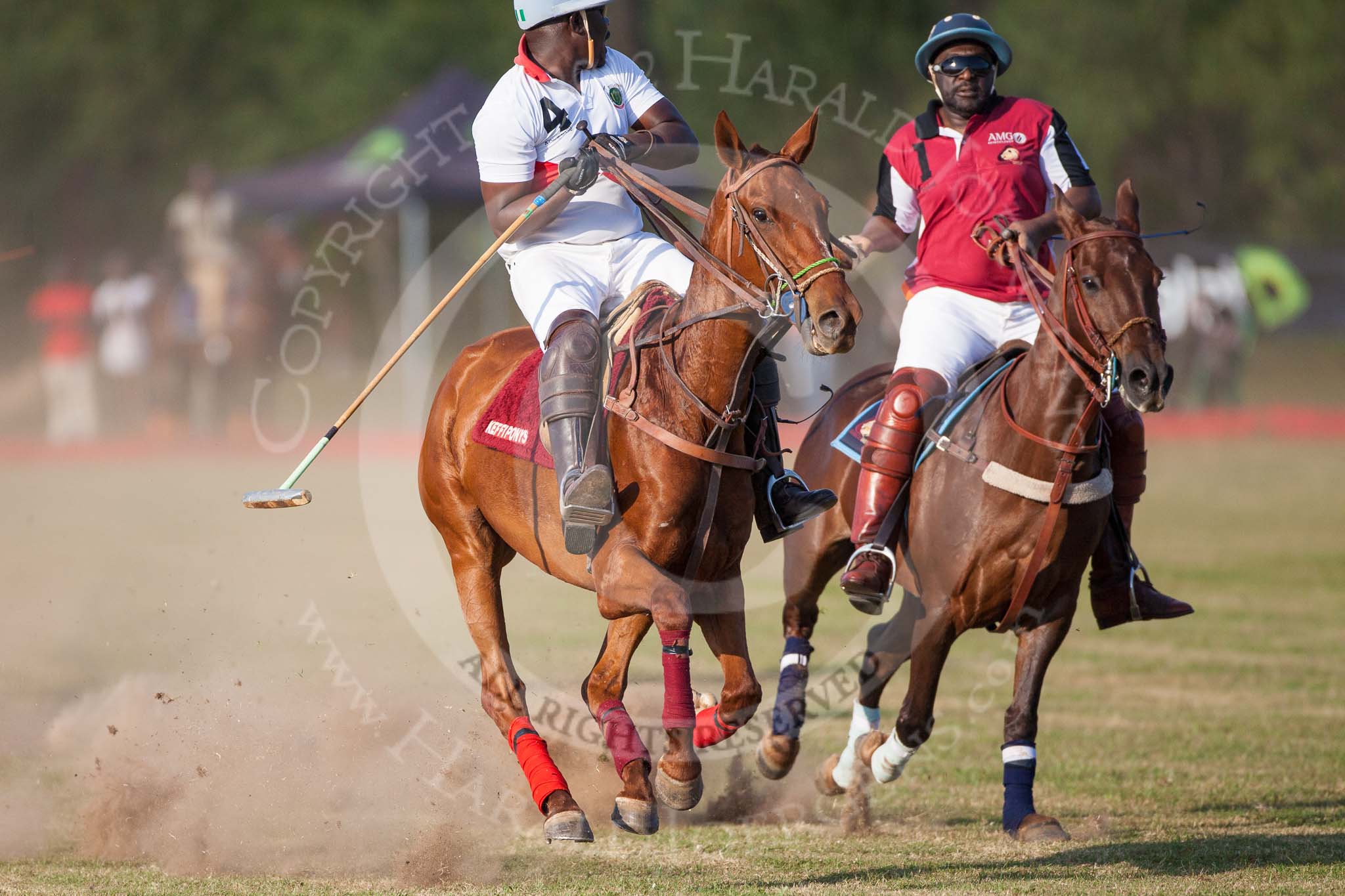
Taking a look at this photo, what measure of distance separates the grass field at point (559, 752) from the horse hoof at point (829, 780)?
0.48 feet

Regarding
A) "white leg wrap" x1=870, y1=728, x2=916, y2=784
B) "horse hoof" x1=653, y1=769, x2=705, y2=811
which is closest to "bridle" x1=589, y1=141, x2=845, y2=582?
"horse hoof" x1=653, y1=769, x2=705, y2=811

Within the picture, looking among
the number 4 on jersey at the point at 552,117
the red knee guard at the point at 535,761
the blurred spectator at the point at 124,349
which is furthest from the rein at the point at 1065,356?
the blurred spectator at the point at 124,349

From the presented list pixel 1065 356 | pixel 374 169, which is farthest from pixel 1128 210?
pixel 374 169

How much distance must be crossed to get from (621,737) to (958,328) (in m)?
2.66

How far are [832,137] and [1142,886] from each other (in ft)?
114

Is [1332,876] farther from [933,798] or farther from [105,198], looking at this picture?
[105,198]

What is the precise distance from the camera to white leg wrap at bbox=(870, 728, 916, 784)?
21.8 ft

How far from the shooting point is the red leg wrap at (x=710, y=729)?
242 inches

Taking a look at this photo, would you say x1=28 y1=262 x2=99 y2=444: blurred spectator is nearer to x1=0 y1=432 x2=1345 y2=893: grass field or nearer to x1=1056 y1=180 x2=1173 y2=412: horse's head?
x1=0 y1=432 x2=1345 y2=893: grass field

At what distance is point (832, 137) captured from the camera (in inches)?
1534

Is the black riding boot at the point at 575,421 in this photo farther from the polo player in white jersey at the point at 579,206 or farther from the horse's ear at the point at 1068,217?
the horse's ear at the point at 1068,217

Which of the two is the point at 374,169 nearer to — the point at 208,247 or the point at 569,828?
the point at 208,247

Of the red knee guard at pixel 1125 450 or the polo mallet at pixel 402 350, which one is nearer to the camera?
the polo mallet at pixel 402 350

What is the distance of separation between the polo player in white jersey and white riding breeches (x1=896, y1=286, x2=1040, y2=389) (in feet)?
4.02
